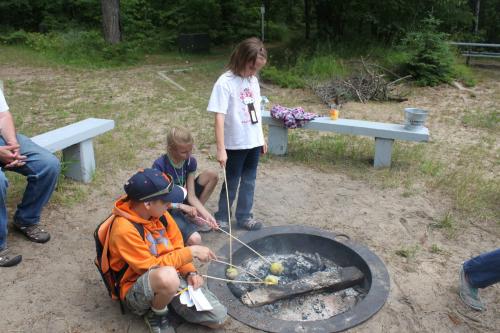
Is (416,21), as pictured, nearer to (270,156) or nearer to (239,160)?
(270,156)

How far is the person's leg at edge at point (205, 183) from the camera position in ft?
11.9

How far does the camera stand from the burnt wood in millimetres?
2912

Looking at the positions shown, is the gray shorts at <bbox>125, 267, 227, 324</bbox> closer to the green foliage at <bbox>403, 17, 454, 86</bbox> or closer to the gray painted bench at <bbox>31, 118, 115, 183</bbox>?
the gray painted bench at <bbox>31, 118, 115, 183</bbox>

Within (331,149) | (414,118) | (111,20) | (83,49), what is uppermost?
(111,20)

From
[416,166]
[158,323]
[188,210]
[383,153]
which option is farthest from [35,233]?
[416,166]

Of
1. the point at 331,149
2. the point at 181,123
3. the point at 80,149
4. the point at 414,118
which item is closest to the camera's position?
the point at 80,149

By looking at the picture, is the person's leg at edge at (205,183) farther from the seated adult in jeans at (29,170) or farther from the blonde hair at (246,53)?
the seated adult in jeans at (29,170)

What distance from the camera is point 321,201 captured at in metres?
4.31

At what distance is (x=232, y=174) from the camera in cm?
369

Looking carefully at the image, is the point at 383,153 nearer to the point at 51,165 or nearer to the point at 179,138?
the point at 179,138

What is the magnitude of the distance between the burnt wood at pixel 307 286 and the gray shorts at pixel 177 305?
0.35 m

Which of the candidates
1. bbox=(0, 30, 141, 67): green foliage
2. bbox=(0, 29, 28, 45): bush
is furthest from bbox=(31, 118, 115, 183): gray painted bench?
bbox=(0, 29, 28, 45): bush

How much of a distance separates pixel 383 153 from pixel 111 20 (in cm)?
964

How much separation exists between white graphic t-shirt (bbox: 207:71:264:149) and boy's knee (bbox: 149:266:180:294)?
134 cm
